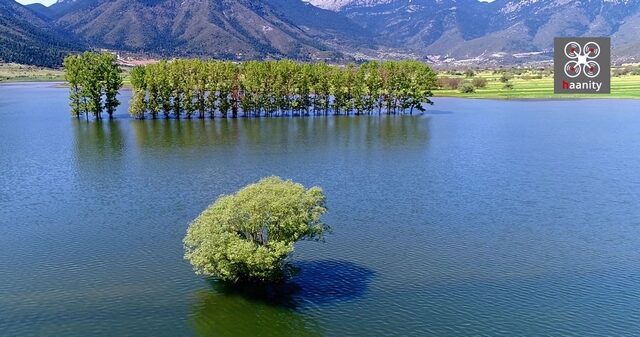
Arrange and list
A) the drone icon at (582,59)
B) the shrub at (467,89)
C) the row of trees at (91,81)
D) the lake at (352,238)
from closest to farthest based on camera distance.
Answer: the lake at (352,238)
the row of trees at (91,81)
the drone icon at (582,59)
the shrub at (467,89)

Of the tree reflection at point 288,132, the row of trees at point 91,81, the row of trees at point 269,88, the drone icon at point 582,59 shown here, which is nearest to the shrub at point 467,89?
the drone icon at point 582,59

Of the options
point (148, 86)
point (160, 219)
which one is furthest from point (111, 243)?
point (148, 86)

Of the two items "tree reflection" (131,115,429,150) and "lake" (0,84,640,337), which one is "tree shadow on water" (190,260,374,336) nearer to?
"lake" (0,84,640,337)

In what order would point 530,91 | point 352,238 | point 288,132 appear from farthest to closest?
point 530,91 → point 288,132 → point 352,238

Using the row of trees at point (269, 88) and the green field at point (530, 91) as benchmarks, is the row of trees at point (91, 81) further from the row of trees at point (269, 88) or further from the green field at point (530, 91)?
the green field at point (530, 91)

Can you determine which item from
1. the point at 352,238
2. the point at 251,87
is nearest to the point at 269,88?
the point at 251,87

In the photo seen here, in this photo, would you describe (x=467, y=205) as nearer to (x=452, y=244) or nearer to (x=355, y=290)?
(x=452, y=244)

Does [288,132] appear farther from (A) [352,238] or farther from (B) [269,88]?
(A) [352,238]
